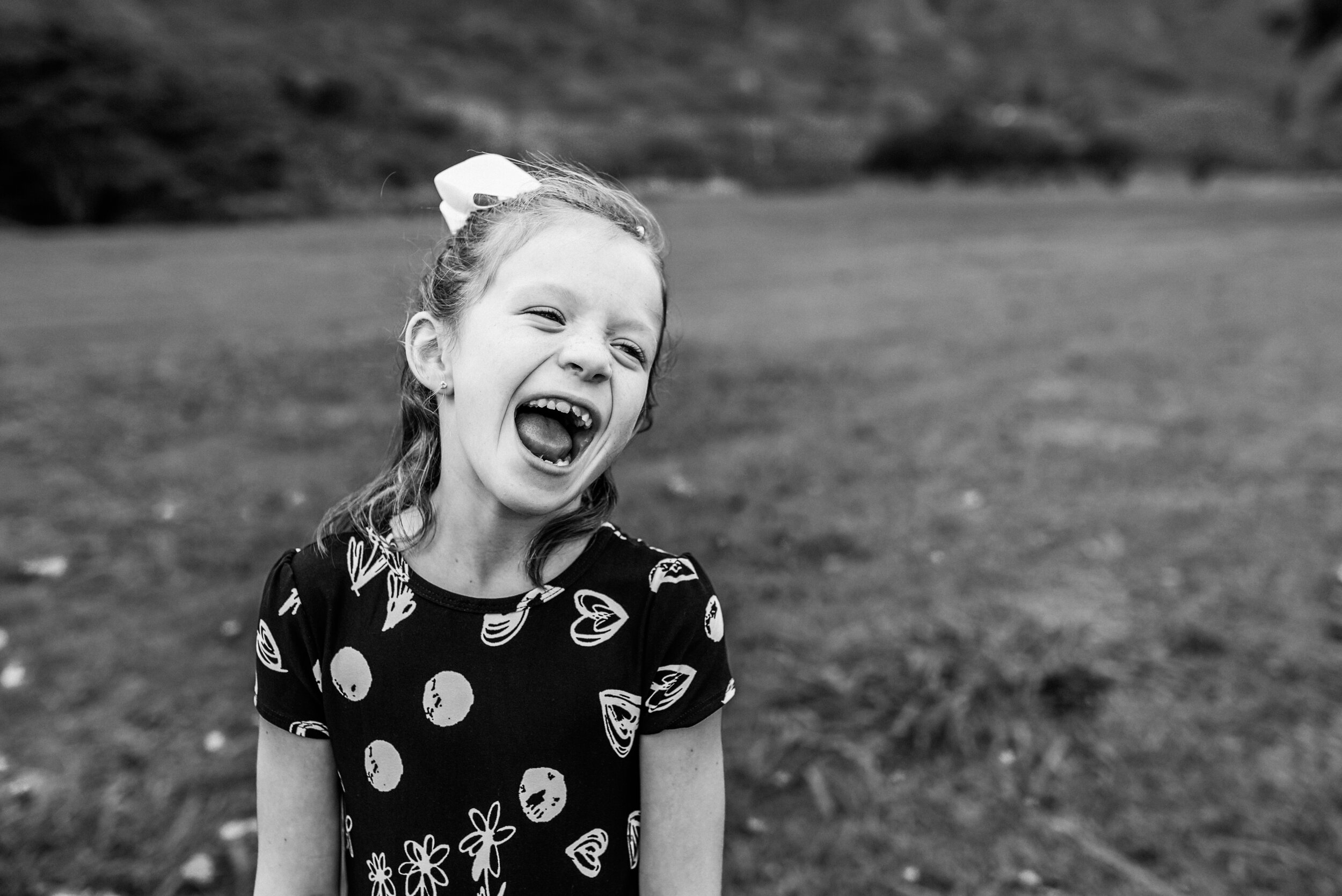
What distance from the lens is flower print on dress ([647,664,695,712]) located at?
1555mm

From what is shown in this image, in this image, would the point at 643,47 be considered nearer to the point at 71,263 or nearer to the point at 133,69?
the point at 133,69

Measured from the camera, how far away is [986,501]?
16.3 feet

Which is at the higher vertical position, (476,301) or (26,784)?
(476,301)

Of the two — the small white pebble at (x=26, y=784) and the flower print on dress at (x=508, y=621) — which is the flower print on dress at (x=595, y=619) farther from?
the small white pebble at (x=26, y=784)

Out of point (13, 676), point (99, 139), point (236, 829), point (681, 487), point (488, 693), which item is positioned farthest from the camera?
point (99, 139)

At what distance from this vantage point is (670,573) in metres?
1.59

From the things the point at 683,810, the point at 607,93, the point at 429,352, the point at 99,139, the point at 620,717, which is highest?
the point at 429,352

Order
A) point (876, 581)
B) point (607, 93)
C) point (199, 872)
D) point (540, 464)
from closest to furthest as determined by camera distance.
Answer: point (540, 464), point (199, 872), point (876, 581), point (607, 93)

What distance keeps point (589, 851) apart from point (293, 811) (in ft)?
1.57

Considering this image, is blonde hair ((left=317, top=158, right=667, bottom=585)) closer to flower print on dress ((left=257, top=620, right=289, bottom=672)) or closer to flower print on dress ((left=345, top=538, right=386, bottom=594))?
flower print on dress ((left=345, top=538, right=386, bottom=594))

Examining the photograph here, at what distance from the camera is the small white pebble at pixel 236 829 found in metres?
2.70

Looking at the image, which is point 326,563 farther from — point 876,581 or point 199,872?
point 876,581

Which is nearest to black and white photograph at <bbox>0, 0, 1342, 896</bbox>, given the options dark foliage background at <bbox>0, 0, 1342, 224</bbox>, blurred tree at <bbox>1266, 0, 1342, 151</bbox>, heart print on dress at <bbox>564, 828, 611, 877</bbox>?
heart print on dress at <bbox>564, 828, 611, 877</bbox>

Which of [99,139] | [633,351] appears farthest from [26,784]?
[99,139]
